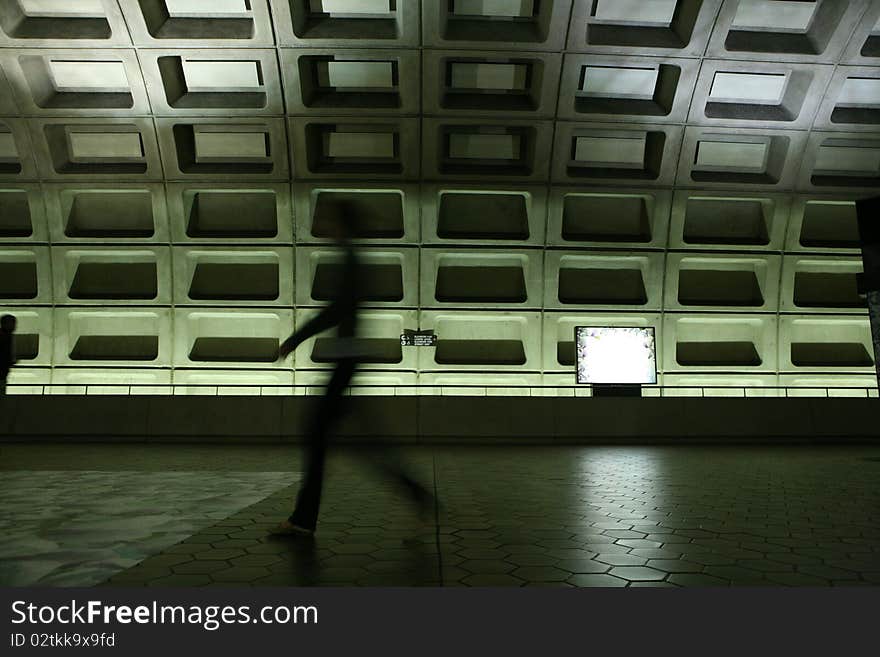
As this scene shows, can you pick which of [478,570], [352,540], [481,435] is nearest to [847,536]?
[478,570]

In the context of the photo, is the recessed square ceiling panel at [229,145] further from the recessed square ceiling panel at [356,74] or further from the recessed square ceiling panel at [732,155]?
the recessed square ceiling panel at [732,155]

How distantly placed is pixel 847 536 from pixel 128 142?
15.7m

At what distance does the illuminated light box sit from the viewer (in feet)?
49.1

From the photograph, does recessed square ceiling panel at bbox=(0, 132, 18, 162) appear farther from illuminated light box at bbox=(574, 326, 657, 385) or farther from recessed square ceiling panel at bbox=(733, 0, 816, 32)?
recessed square ceiling panel at bbox=(733, 0, 816, 32)

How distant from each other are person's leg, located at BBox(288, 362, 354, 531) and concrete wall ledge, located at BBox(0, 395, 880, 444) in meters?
9.42

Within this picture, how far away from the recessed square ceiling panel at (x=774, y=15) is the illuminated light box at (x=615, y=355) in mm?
6339

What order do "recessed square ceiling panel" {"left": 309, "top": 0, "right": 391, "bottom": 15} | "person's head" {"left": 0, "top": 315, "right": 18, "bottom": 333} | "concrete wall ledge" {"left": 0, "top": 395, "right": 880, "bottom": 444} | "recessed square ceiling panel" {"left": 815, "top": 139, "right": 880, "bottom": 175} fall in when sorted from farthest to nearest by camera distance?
1. "recessed square ceiling panel" {"left": 815, "top": 139, "right": 880, "bottom": 175}
2. "concrete wall ledge" {"left": 0, "top": 395, "right": 880, "bottom": 444}
3. "recessed square ceiling panel" {"left": 309, "top": 0, "right": 391, "bottom": 15}
4. "person's head" {"left": 0, "top": 315, "right": 18, "bottom": 333}

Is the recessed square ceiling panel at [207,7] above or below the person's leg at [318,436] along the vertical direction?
above

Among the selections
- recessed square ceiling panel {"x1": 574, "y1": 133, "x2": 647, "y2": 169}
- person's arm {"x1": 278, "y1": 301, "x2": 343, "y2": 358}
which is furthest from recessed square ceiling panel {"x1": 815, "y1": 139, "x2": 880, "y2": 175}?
person's arm {"x1": 278, "y1": 301, "x2": 343, "y2": 358}

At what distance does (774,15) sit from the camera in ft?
45.3

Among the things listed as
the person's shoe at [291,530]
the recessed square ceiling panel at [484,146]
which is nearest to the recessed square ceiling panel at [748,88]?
the recessed square ceiling panel at [484,146]

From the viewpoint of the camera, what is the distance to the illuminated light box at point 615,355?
1497 centimetres

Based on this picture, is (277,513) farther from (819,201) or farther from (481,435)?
(819,201)

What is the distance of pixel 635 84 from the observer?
1498 centimetres
